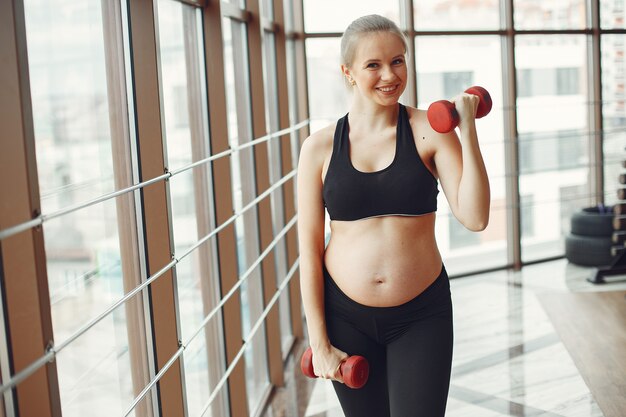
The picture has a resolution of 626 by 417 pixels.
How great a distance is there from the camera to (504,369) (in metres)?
3.78

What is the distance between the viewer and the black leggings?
1.77 m

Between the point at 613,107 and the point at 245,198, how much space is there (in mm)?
3636

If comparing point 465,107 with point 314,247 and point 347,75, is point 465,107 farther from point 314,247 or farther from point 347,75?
point 314,247

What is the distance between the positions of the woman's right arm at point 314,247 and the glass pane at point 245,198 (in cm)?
160

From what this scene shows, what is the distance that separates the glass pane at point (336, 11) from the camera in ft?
17.2

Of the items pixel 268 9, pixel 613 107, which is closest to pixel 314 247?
pixel 268 9

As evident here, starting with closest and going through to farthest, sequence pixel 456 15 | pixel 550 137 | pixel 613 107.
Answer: pixel 456 15, pixel 550 137, pixel 613 107

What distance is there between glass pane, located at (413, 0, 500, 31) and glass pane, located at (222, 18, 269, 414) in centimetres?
218

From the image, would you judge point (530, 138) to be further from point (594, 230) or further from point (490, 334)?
point (490, 334)

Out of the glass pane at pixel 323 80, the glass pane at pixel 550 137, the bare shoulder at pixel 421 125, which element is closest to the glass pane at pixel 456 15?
the glass pane at pixel 550 137

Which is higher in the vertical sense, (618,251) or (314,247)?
(314,247)

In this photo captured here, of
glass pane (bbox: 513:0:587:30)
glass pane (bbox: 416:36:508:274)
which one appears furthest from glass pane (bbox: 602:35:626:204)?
glass pane (bbox: 416:36:508:274)

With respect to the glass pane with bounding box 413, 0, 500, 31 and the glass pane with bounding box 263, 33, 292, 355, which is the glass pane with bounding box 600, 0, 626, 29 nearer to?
the glass pane with bounding box 413, 0, 500, 31

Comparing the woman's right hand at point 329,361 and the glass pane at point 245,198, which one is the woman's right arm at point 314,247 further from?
the glass pane at point 245,198
